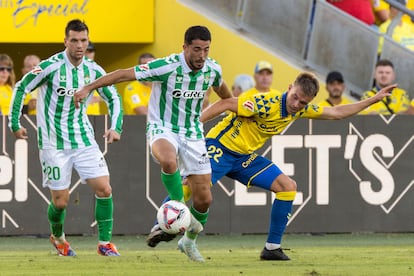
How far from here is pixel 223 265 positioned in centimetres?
1145

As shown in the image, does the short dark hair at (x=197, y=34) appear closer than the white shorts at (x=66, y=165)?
Yes

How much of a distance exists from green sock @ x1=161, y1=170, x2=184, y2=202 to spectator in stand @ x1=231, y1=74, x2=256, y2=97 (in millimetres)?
5664

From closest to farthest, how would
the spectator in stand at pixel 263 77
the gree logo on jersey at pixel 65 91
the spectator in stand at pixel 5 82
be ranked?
the gree logo on jersey at pixel 65 91 < the spectator in stand at pixel 5 82 < the spectator in stand at pixel 263 77

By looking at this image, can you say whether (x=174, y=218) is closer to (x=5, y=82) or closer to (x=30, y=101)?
(x=30, y=101)

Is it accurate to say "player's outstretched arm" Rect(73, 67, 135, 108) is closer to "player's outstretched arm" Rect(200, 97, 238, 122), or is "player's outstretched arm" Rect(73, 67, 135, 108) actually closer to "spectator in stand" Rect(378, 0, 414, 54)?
"player's outstretched arm" Rect(200, 97, 238, 122)

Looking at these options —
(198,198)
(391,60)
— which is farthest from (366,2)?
(198,198)

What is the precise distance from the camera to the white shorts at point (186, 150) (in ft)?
39.1

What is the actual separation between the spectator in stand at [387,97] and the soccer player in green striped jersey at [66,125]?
492 centimetres

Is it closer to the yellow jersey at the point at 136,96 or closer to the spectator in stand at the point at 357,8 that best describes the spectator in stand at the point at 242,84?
the yellow jersey at the point at 136,96

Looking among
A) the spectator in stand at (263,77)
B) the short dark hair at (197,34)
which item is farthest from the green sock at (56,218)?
the spectator in stand at (263,77)

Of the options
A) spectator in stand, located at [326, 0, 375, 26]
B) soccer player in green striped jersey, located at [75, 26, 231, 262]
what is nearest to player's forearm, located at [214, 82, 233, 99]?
soccer player in green striped jersey, located at [75, 26, 231, 262]

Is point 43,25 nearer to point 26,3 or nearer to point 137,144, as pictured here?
point 26,3

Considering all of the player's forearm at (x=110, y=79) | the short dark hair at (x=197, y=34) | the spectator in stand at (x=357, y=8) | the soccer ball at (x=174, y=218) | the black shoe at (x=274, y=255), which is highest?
the spectator in stand at (x=357, y=8)

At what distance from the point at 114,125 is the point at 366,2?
707 cm
